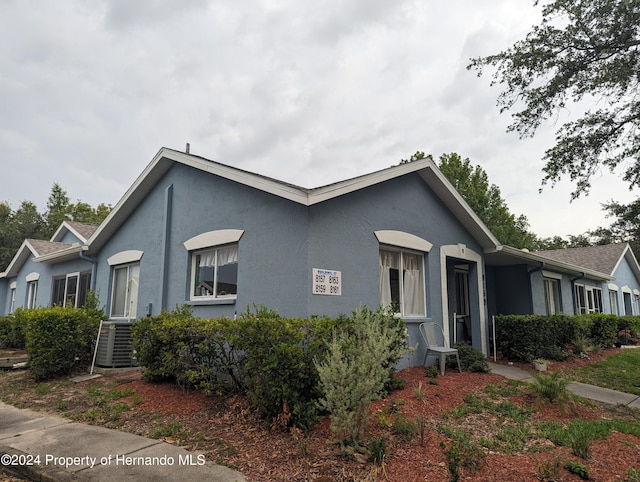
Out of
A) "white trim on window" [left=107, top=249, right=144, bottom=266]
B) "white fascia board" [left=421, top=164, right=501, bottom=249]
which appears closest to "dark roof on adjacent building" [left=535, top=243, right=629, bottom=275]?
"white fascia board" [left=421, top=164, right=501, bottom=249]

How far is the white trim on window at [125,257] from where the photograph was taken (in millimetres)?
11305

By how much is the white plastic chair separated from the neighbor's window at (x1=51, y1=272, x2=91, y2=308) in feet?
36.4

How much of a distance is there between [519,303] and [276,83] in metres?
10.8

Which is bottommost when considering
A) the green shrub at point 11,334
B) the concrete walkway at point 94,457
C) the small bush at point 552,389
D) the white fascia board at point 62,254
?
the concrete walkway at point 94,457

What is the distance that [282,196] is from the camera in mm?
7129

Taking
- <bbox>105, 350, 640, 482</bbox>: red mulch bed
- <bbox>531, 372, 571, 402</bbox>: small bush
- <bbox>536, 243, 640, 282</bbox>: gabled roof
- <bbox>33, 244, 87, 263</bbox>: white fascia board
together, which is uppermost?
<bbox>536, 243, 640, 282</bbox>: gabled roof

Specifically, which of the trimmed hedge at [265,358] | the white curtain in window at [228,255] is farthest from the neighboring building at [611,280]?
the trimmed hedge at [265,358]

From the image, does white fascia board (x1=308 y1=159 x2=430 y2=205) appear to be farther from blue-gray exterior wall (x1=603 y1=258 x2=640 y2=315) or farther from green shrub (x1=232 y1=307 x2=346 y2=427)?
blue-gray exterior wall (x1=603 y1=258 x2=640 y2=315)

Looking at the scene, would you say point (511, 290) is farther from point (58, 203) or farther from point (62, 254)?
point (58, 203)

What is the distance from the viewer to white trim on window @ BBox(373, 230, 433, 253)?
8.45 meters

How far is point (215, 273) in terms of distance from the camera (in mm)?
8938

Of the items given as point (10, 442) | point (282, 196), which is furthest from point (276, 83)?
point (10, 442)

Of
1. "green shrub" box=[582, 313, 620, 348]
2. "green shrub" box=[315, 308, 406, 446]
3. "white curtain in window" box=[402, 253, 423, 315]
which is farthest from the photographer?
"green shrub" box=[582, 313, 620, 348]

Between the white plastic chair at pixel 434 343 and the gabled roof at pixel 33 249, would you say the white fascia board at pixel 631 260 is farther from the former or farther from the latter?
the gabled roof at pixel 33 249
